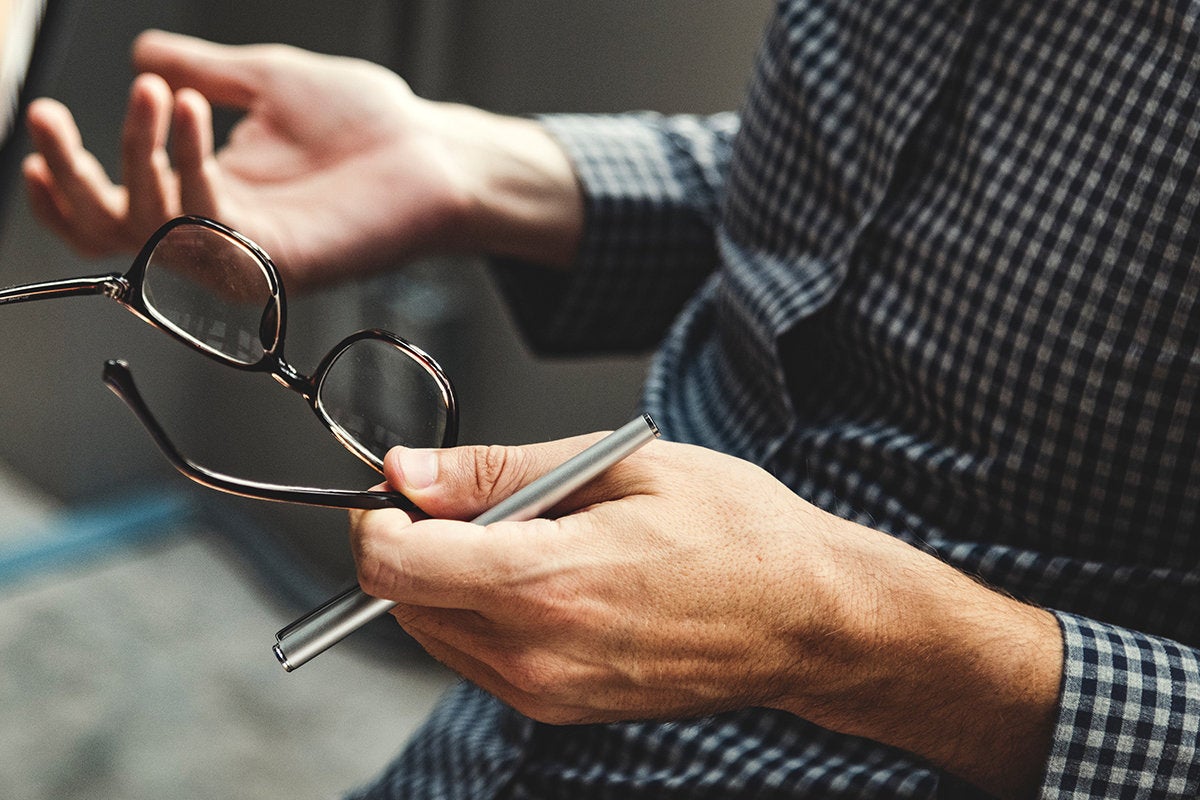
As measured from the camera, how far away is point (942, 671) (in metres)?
0.50

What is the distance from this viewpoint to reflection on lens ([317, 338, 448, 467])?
468mm

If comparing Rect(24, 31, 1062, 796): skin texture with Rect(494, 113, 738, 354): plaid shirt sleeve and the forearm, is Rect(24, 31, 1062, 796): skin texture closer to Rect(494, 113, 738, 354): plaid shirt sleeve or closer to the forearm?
the forearm

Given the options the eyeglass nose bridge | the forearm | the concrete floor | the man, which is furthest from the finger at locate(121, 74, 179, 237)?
the concrete floor

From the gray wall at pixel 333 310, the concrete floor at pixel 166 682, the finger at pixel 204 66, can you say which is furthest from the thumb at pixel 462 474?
the concrete floor at pixel 166 682

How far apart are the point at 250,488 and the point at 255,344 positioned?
0.38 ft

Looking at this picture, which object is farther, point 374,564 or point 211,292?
point 211,292

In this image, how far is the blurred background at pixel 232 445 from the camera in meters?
1.43

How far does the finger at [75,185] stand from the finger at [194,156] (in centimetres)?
7

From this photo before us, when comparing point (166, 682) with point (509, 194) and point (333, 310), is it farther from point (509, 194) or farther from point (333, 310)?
point (509, 194)

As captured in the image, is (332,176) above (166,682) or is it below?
above

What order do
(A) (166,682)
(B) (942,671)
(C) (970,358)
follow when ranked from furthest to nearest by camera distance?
(A) (166,682)
(C) (970,358)
(B) (942,671)

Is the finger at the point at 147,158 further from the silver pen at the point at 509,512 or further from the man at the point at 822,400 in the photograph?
the silver pen at the point at 509,512

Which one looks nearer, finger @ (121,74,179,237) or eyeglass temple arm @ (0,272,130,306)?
eyeglass temple arm @ (0,272,130,306)

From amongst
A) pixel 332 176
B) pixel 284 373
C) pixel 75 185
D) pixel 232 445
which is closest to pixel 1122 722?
pixel 284 373
